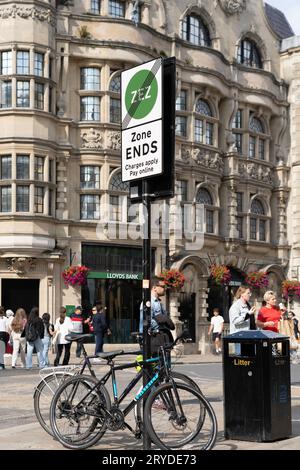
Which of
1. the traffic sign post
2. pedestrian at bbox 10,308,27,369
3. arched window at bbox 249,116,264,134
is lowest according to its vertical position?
pedestrian at bbox 10,308,27,369

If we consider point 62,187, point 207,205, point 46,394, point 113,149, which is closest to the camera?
point 46,394

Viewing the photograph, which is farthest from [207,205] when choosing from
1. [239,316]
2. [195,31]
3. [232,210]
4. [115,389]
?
[115,389]

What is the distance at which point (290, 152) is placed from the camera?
4353cm

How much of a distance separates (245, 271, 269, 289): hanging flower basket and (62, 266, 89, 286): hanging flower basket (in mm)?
9950

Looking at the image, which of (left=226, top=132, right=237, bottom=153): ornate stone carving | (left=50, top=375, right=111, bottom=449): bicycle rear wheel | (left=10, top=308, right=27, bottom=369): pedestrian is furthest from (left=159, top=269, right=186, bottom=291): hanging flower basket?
(left=50, top=375, right=111, bottom=449): bicycle rear wheel

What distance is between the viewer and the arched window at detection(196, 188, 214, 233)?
38281 mm

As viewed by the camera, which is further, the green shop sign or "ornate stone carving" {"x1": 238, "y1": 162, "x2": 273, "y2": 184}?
"ornate stone carving" {"x1": 238, "y1": 162, "x2": 273, "y2": 184}

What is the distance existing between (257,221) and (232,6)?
10457 mm

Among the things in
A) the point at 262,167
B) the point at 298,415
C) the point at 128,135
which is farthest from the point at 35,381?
the point at 262,167

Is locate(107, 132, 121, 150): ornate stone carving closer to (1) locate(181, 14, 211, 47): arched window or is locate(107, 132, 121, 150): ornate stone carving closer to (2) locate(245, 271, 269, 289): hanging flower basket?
(1) locate(181, 14, 211, 47): arched window

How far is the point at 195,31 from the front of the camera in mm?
39344

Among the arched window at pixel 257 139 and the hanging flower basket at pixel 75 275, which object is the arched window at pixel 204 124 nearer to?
the arched window at pixel 257 139

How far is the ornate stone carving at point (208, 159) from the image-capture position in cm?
3784

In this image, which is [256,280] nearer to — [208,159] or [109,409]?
[208,159]
